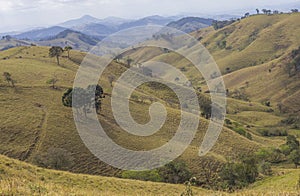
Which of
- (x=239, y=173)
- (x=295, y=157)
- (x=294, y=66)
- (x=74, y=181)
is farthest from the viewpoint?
(x=294, y=66)

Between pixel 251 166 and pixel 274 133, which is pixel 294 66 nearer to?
pixel 274 133

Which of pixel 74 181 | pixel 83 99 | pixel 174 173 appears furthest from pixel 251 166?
pixel 83 99

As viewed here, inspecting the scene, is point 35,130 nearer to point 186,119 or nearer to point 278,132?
point 186,119

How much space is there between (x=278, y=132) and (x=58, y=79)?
68155 mm

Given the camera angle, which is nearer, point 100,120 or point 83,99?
point 83,99

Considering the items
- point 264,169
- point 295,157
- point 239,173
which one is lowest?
point 295,157

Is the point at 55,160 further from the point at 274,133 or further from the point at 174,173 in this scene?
the point at 274,133

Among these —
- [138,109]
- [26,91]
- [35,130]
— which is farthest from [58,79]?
[35,130]

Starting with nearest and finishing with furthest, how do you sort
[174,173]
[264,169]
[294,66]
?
[174,173], [264,169], [294,66]

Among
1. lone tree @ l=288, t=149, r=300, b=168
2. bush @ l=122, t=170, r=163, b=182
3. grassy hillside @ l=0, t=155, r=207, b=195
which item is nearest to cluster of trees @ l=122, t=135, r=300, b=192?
bush @ l=122, t=170, r=163, b=182

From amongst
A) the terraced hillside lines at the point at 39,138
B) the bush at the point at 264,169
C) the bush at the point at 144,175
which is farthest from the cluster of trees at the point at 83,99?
the bush at the point at 264,169

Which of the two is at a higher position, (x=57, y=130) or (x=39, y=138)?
(x=57, y=130)

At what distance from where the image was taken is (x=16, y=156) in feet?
142

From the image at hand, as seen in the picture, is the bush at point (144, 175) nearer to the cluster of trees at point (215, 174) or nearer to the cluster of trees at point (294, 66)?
the cluster of trees at point (215, 174)
